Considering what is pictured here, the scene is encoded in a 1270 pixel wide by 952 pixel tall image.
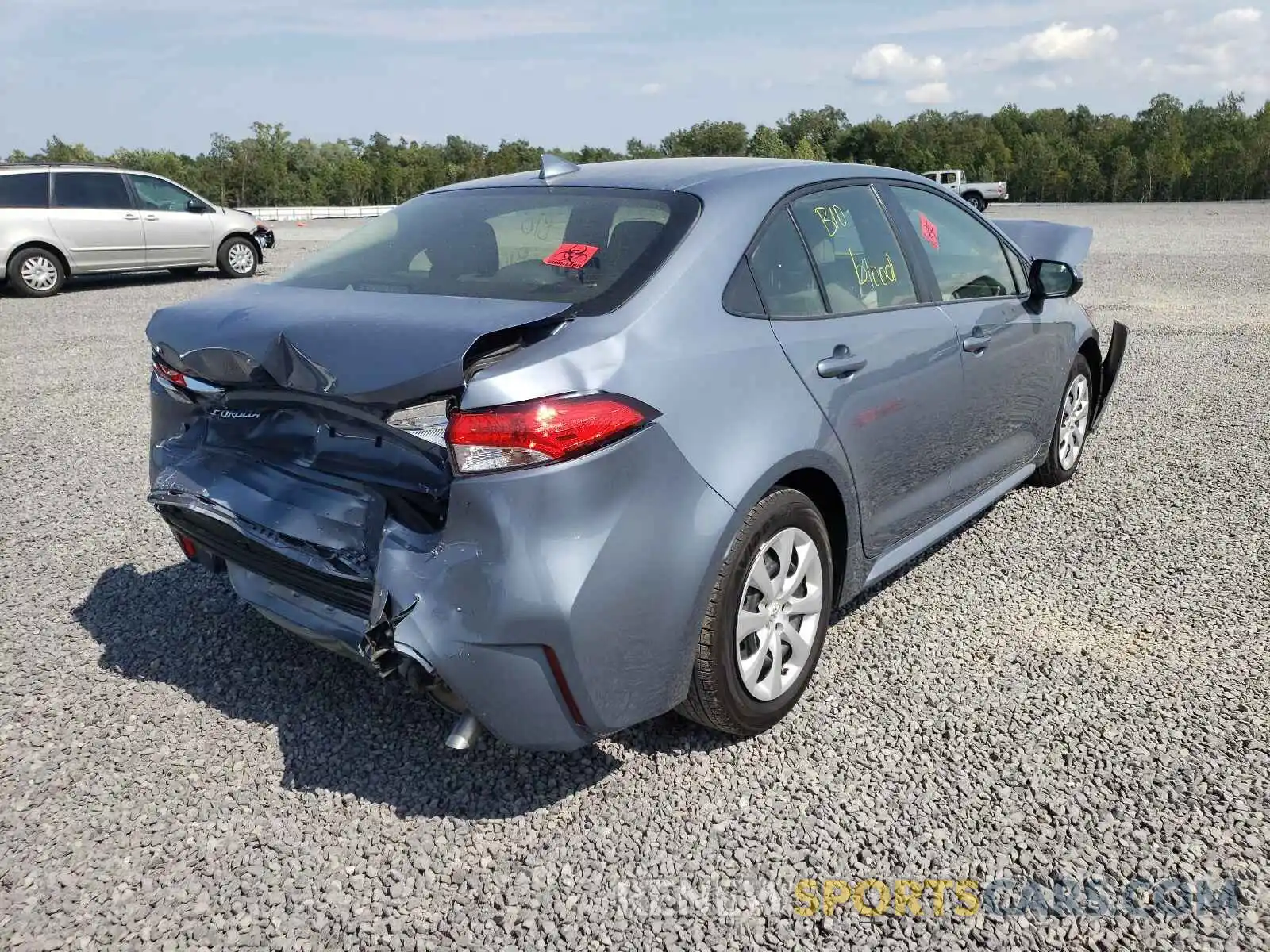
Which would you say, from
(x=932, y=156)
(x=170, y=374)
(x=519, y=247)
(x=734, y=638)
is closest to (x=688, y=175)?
(x=519, y=247)

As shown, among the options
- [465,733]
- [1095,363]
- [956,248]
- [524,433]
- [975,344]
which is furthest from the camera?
[1095,363]

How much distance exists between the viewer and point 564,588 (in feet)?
7.75

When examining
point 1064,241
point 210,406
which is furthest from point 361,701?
point 1064,241

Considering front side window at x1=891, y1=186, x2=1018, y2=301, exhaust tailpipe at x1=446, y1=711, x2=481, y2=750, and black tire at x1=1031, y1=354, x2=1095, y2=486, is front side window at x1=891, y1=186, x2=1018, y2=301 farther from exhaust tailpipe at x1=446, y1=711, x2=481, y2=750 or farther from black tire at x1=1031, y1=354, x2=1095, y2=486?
exhaust tailpipe at x1=446, y1=711, x2=481, y2=750

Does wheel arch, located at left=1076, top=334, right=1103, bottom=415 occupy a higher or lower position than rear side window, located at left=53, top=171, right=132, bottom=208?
lower

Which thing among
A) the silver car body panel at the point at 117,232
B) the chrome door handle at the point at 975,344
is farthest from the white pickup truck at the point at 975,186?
the chrome door handle at the point at 975,344

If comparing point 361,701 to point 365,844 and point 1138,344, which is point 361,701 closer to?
point 365,844

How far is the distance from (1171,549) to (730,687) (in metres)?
2.66

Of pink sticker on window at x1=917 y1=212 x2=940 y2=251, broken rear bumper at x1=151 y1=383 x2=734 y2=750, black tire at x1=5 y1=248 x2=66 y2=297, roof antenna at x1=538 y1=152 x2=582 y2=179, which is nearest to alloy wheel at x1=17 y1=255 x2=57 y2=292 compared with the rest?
black tire at x1=5 y1=248 x2=66 y2=297

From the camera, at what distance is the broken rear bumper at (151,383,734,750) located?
2352 millimetres

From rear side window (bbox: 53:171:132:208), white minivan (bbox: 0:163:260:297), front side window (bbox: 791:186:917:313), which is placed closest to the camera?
front side window (bbox: 791:186:917:313)

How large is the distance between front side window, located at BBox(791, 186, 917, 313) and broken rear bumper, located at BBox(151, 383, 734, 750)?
1.08 metres

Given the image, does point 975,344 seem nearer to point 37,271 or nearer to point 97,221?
point 97,221

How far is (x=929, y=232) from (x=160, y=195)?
1453 cm
